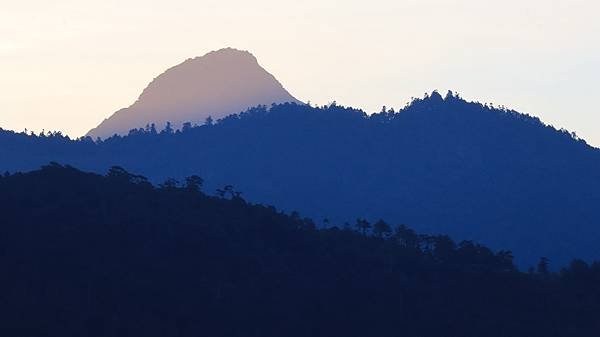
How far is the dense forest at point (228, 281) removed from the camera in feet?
504

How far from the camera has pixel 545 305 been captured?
180 metres

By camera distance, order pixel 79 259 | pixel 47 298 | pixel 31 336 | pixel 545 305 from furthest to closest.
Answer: pixel 545 305 → pixel 79 259 → pixel 47 298 → pixel 31 336

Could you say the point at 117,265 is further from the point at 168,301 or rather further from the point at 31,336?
the point at 31,336

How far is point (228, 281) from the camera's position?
170000 millimetres

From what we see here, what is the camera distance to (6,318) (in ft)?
470

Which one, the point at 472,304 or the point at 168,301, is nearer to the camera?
the point at 168,301

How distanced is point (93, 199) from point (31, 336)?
5187 centimetres

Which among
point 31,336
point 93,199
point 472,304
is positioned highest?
point 93,199

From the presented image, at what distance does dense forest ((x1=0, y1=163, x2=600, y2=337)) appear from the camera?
504 feet

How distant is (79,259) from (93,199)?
26.1 meters

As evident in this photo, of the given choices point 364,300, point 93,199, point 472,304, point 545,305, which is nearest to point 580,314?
point 545,305

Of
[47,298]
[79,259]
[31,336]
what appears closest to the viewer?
[31,336]

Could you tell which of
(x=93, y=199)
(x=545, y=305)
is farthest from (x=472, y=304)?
(x=93, y=199)

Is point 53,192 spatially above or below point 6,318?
above
